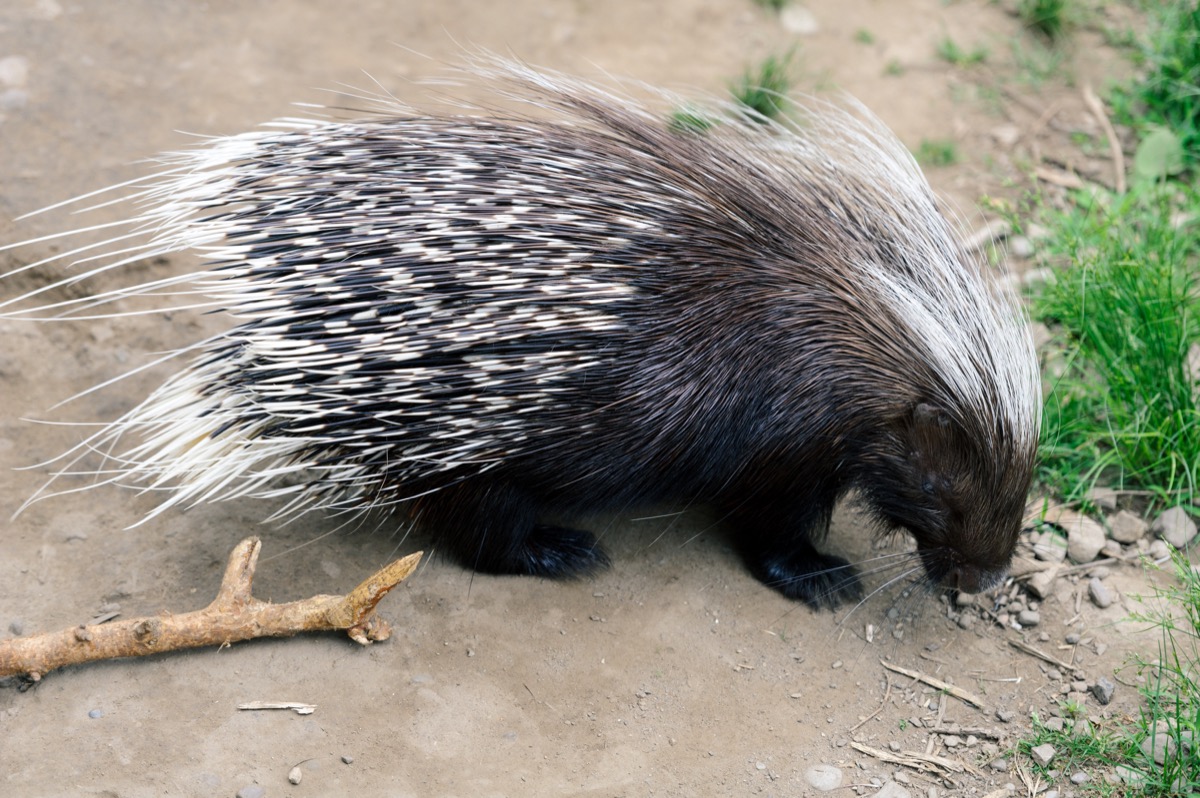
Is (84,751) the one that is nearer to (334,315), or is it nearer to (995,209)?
(334,315)

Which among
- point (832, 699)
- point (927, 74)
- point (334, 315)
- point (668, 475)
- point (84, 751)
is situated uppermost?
point (927, 74)

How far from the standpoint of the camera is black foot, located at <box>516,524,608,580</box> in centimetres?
297

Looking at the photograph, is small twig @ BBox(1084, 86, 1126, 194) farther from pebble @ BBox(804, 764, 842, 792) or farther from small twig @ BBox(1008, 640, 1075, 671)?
pebble @ BBox(804, 764, 842, 792)

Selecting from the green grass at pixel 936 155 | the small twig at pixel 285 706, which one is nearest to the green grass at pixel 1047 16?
the green grass at pixel 936 155

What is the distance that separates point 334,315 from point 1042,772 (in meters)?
1.94

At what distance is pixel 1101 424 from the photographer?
3.41 m

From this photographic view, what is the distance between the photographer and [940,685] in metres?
2.79

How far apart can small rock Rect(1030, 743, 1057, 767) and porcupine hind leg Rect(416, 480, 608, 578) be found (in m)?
1.18

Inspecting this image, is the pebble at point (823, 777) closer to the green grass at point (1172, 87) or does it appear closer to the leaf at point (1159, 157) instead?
the leaf at point (1159, 157)

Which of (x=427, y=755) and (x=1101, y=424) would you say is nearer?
(x=427, y=755)

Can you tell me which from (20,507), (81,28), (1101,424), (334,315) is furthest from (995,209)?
(81,28)

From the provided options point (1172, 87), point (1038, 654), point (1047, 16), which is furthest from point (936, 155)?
point (1038, 654)

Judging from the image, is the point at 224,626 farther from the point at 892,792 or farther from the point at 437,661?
the point at 892,792

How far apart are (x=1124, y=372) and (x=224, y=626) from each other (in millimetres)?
2624
